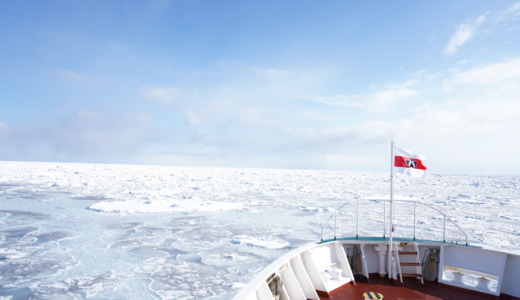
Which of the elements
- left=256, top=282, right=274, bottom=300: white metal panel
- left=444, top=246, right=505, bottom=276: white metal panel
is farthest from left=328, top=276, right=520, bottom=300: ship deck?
left=256, top=282, right=274, bottom=300: white metal panel

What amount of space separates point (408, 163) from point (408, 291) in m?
1.81

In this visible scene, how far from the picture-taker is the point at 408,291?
437 cm

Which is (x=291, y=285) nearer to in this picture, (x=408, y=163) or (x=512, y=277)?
(x=408, y=163)

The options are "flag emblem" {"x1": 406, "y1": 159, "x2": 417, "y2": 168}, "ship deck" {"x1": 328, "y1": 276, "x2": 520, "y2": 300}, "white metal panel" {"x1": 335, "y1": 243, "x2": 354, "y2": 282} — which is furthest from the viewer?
"flag emblem" {"x1": 406, "y1": 159, "x2": 417, "y2": 168}

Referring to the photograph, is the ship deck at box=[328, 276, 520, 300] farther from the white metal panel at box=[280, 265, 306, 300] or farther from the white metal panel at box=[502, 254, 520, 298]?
the white metal panel at box=[280, 265, 306, 300]

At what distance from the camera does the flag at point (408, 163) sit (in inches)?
187

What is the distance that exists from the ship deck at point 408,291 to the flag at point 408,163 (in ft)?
5.28

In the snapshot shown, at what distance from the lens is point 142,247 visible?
34.6ft

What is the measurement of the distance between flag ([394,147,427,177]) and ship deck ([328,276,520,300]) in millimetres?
1610

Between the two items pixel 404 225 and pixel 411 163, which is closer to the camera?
pixel 411 163

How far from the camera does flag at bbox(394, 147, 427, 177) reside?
4.75 metres

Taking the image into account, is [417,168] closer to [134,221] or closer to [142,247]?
[142,247]

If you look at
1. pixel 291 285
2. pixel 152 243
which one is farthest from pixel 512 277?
pixel 152 243

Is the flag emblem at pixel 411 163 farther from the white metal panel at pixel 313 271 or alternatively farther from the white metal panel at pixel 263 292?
the white metal panel at pixel 263 292
